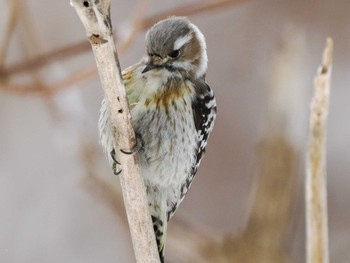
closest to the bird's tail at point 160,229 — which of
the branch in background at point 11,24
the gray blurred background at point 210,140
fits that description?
the branch in background at point 11,24

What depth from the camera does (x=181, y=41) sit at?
239 centimetres

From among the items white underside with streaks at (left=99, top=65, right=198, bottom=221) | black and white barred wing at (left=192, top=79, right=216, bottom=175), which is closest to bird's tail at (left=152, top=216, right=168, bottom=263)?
white underside with streaks at (left=99, top=65, right=198, bottom=221)

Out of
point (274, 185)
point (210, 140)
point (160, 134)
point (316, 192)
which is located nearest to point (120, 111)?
point (160, 134)

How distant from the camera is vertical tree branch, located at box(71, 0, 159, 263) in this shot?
1658 mm

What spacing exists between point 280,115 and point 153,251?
110 centimetres

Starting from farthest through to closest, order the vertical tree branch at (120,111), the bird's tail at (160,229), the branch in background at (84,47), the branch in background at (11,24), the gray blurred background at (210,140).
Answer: the gray blurred background at (210,140) → the bird's tail at (160,229) → the branch in background at (84,47) → the branch in background at (11,24) → the vertical tree branch at (120,111)

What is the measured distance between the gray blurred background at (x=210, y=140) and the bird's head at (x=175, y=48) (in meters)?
0.90

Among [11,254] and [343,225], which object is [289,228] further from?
[11,254]

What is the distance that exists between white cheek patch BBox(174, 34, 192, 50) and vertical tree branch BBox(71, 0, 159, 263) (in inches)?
19.5

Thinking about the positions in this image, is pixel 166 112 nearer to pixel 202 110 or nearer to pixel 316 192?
pixel 202 110

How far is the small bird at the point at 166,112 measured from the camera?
7.60 feet

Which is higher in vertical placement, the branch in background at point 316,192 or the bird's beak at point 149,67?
the bird's beak at point 149,67

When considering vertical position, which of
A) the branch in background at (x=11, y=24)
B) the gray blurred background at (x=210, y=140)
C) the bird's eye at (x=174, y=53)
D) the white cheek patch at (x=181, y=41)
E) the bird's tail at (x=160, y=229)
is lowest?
the gray blurred background at (x=210, y=140)

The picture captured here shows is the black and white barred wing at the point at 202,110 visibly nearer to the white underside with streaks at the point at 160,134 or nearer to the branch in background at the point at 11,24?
the white underside with streaks at the point at 160,134
